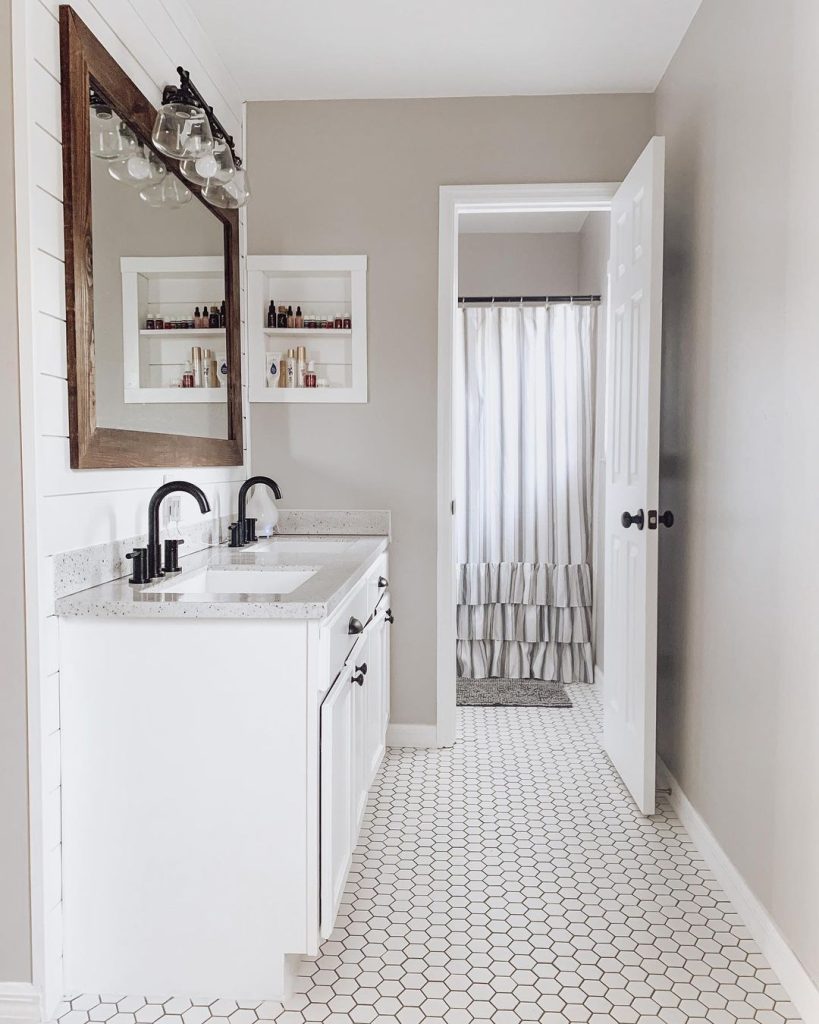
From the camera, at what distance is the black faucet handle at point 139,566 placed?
80.4 inches

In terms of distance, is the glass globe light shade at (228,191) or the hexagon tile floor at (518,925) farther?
the glass globe light shade at (228,191)

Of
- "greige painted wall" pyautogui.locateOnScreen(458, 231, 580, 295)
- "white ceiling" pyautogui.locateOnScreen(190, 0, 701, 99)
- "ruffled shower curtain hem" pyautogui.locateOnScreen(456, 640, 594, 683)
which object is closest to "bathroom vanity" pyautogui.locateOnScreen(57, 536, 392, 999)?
"white ceiling" pyautogui.locateOnScreen(190, 0, 701, 99)

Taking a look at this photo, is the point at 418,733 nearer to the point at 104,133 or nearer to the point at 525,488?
the point at 525,488

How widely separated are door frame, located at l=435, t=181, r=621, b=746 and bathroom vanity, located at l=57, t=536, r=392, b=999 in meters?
1.56

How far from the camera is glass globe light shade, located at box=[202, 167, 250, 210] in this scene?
2.40m

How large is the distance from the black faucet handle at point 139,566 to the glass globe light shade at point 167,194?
0.96 m

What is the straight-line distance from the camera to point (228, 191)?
244cm

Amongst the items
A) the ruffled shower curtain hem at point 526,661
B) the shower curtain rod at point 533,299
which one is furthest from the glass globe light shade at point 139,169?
the ruffled shower curtain hem at point 526,661

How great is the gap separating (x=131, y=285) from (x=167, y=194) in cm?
37

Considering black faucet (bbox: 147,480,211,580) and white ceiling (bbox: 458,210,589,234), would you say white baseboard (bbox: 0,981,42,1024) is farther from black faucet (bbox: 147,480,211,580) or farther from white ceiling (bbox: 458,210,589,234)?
white ceiling (bbox: 458,210,589,234)

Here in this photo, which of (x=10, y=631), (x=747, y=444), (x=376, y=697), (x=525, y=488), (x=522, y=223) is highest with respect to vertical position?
(x=522, y=223)

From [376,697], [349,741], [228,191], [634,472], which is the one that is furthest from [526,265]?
[349,741]

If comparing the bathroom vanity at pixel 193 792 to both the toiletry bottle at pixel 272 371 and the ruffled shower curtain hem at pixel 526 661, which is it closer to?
the toiletry bottle at pixel 272 371

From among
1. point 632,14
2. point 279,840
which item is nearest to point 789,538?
point 279,840
